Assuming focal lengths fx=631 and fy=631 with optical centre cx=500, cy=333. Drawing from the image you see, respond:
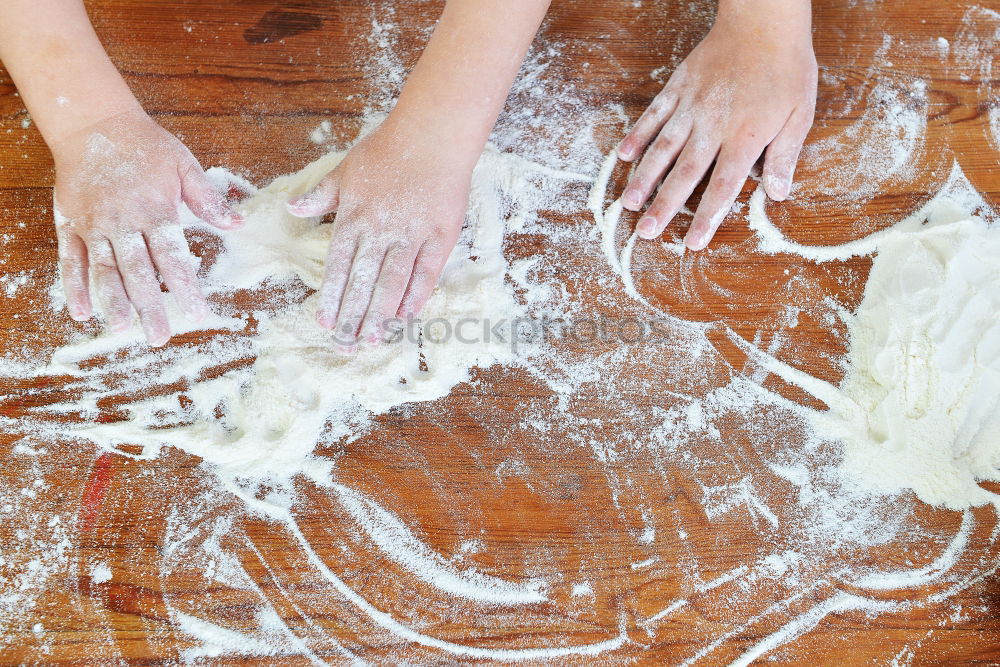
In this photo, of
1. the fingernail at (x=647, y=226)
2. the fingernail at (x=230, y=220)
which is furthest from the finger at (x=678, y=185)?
the fingernail at (x=230, y=220)

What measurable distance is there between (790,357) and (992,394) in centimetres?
24

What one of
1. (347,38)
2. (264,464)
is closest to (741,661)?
(264,464)

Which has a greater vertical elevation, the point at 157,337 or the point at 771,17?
the point at 771,17

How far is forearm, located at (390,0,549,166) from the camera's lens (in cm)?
84

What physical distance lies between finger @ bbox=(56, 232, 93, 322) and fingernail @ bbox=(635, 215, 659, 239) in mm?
745

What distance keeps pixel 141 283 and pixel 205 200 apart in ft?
0.44

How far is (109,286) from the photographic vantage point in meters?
0.81

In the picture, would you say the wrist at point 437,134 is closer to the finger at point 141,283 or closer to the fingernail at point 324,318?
the fingernail at point 324,318

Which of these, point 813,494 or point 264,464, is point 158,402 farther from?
point 813,494

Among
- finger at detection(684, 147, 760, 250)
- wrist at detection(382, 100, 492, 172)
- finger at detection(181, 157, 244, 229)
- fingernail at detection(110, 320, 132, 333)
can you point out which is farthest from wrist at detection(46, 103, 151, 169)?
finger at detection(684, 147, 760, 250)

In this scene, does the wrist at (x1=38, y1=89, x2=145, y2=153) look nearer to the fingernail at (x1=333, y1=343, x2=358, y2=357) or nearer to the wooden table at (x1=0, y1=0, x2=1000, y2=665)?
the wooden table at (x1=0, y1=0, x2=1000, y2=665)

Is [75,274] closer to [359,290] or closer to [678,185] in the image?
[359,290]

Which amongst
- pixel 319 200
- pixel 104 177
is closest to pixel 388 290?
pixel 319 200

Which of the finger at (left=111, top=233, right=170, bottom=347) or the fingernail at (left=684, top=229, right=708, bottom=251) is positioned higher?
the fingernail at (left=684, top=229, right=708, bottom=251)
